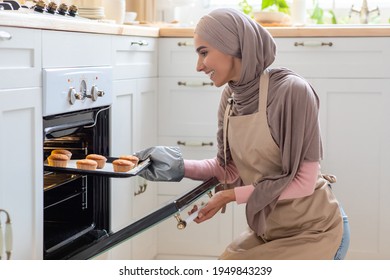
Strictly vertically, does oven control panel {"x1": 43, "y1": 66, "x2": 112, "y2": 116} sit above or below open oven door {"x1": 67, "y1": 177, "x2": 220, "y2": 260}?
above

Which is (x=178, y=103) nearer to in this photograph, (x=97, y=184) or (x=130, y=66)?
(x=130, y=66)

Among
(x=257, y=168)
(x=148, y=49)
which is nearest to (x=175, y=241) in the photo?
(x=148, y=49)

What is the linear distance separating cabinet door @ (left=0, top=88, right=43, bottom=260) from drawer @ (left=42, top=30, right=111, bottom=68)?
0.12 meters

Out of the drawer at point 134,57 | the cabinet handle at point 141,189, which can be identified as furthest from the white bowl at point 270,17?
the cabinet handle at point 141,189

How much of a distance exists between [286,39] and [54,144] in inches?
45.6

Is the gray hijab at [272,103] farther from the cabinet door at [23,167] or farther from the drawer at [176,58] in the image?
the drawer at [176,58]

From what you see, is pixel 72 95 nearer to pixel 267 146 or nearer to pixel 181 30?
pixel 267 146

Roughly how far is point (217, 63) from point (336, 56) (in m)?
1.20

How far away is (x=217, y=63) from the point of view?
2.04 meters

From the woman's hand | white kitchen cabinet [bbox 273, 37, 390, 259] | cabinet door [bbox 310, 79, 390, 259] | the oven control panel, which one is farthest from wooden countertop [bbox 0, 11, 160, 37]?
cabinet door [bbox 310, 79, 390, 259]

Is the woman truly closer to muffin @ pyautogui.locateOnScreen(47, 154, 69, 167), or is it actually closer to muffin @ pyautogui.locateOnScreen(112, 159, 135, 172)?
muffin @ pyautogui.locateOnScreen(112, 159, 135, 172)

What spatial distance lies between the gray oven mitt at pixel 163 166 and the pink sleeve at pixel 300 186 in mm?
242

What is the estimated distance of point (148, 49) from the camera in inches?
121

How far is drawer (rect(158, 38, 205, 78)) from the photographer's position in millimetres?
3234
